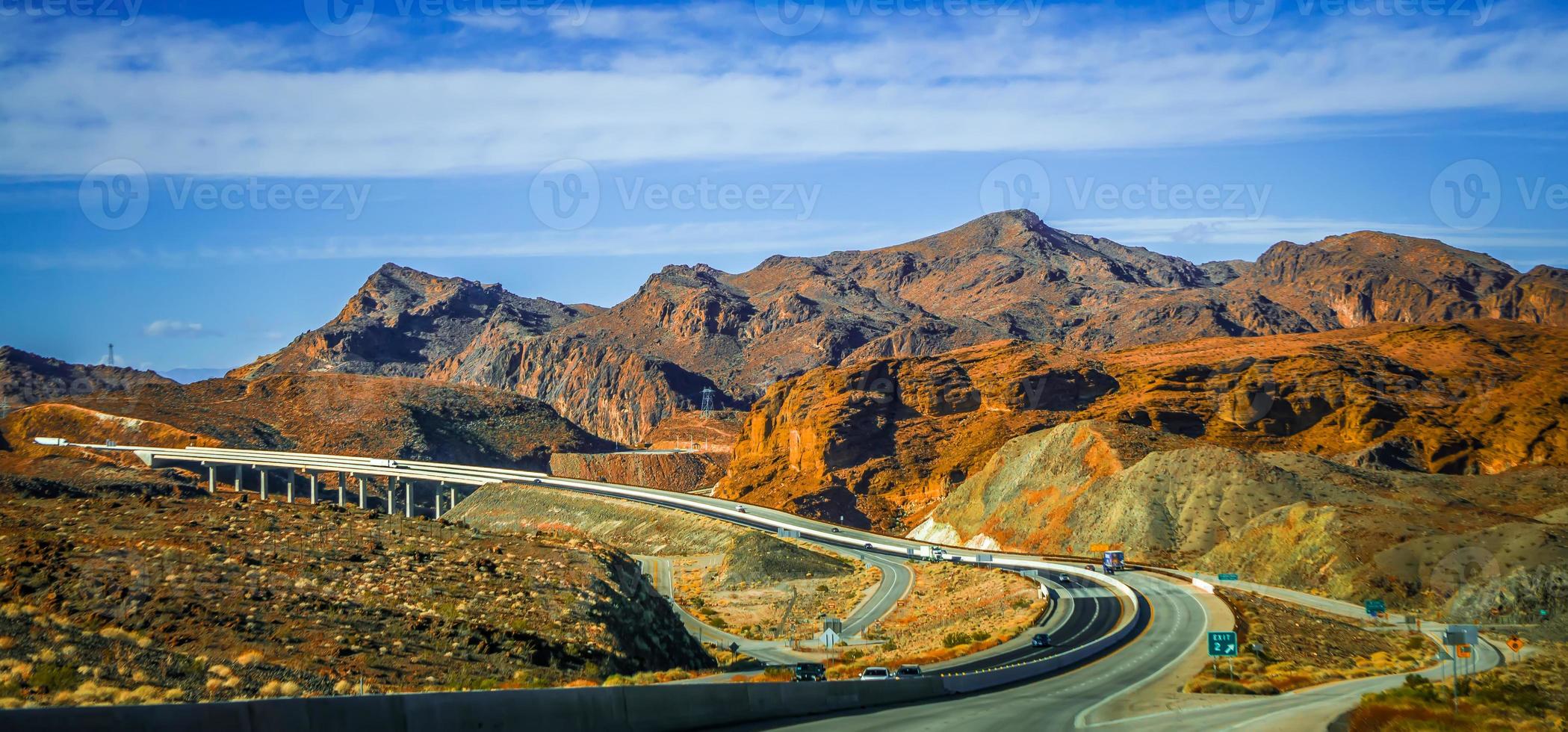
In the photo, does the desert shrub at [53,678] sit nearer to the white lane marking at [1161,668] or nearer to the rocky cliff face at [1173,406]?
the white lane marking at [1161,668]

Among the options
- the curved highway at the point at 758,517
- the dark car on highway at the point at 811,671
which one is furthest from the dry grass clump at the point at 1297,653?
the dark car on highway at the point at 811,671

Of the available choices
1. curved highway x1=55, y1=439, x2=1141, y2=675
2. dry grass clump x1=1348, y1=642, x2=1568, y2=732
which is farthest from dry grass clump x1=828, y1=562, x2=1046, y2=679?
dry grass clump x1=1348, y1=642, x2=1568, y2=732

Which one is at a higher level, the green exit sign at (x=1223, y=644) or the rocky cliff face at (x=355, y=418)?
the rocky cliff face at (x=355, y=418)

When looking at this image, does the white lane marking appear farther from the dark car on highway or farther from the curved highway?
the dark car on highway

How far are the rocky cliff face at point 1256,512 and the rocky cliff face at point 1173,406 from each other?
15363mm

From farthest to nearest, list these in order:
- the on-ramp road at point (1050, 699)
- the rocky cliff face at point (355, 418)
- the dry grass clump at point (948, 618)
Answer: the rocky cliff face at point (355, 418) < the dry grass clump at point (948, 618) < the on-ramp road at point (1050, 699)

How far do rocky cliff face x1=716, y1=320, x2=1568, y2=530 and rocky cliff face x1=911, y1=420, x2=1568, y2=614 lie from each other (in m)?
15.4

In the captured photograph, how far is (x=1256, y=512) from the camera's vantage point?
82250mm

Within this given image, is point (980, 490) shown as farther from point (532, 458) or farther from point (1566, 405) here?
point (532, 458)

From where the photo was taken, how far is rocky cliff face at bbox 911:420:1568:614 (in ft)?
212

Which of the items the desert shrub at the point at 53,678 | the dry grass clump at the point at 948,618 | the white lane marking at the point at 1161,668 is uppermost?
the desert shrub at the point at 53,678

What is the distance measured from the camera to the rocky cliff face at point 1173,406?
117m

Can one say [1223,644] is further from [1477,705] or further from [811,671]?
[811,671]

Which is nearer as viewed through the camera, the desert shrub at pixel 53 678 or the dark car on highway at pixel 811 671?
the desert shrub at pixel 53 678
